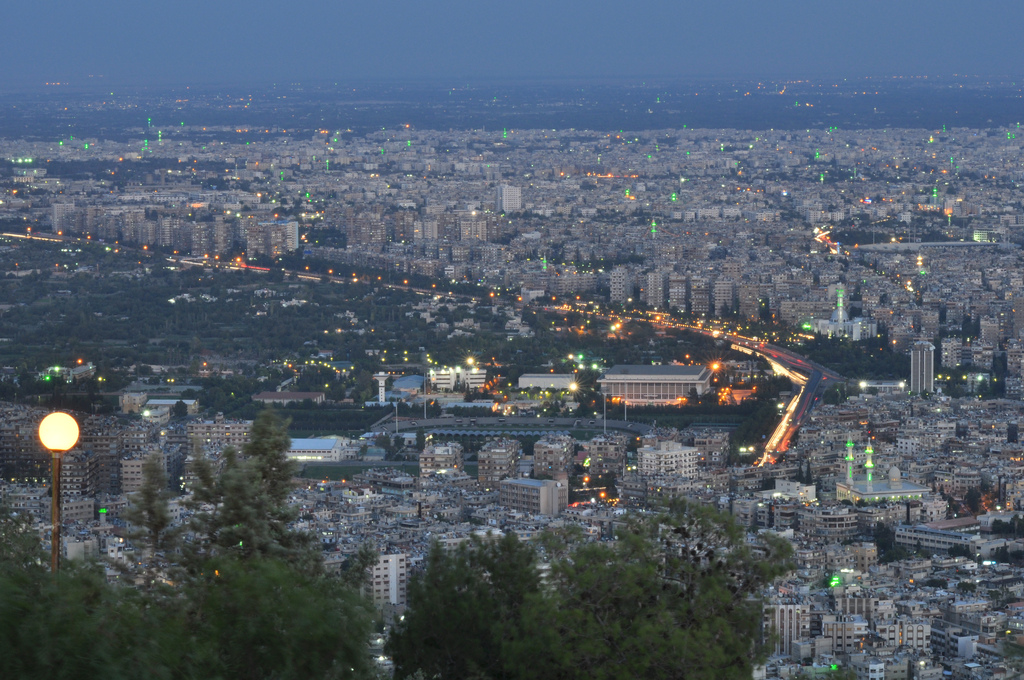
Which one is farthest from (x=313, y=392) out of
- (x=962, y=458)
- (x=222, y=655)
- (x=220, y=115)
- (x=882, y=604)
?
(x=220, y=115)

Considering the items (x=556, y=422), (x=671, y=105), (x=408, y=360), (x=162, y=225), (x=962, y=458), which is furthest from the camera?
(x=671, y=105)

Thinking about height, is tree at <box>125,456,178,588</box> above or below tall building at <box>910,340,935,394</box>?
above

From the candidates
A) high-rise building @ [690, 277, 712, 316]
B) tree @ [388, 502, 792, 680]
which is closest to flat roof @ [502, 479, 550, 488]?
tree @ [388, 502, 792, 680]

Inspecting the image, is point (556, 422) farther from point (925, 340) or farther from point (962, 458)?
point (925, 340)

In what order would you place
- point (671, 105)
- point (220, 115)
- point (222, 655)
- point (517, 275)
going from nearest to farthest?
1. point (222, 655)
2. point (517, 275)
3. point (220, 115)
4. point (671, 105)

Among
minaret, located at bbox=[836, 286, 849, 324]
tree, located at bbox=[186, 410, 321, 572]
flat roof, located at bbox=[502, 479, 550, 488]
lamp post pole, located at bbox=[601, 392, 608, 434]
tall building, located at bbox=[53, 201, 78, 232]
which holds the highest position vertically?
tree, located at bbox=[186, 410, 321, 572]

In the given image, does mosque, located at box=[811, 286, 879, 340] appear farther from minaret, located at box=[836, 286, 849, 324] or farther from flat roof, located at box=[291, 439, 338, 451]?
flat roof, located at box=[291, 439, 338, 451]

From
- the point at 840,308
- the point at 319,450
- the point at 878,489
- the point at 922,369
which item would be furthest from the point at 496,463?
the point at 840,308

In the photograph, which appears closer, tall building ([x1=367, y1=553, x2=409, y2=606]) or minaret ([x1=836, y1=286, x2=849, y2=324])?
tall building ([x1=367, y1=553, x2=409, y2=606])
